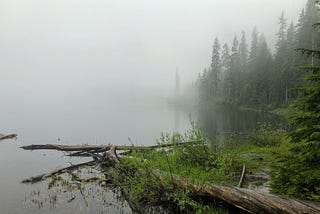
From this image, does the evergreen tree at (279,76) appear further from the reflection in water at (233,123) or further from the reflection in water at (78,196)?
the reflection in water at (78,196)

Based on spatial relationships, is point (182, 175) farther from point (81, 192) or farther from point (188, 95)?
point (188, 95)

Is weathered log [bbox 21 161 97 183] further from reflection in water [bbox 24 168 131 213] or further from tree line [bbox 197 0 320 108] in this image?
tree line [bbox 197 0 320 108]

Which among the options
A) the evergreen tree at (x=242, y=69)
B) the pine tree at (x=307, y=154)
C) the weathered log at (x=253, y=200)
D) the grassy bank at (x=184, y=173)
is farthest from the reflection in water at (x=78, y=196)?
the evergreen tree at (x=242, y=69)

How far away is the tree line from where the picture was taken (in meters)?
46.5

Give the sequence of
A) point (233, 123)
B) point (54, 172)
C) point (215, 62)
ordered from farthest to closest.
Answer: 1. point (215, 62)
2. point (233, 123)
3. point (54, 172)

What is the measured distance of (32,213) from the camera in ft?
30.3

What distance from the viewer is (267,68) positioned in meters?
58.7

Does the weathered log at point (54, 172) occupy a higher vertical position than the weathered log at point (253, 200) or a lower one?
lower

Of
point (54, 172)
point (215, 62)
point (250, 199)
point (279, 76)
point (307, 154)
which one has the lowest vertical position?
point (54, 172)

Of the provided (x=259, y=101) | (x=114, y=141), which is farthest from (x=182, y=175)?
(x=259, y=101)

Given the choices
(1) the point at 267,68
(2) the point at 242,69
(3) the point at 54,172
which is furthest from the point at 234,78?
(3) the point at 54,172

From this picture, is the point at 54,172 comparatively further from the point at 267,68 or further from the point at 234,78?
the point at 234,78

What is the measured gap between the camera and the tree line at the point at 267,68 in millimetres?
46531

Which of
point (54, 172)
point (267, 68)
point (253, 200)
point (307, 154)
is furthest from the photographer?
point (267, 68)
